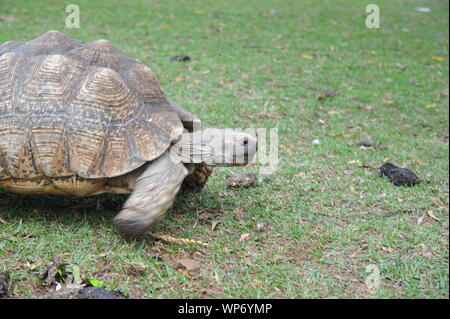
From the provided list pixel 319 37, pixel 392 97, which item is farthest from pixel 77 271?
pixel 319 37

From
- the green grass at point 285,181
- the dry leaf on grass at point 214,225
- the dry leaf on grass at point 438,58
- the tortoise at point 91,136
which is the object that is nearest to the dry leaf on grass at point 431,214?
the green grass at point 285,181

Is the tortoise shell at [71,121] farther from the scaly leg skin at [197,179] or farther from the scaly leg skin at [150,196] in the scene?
the scaly leg skin at [197,179]

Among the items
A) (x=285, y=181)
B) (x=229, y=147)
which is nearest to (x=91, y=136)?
(x=229, y=147)

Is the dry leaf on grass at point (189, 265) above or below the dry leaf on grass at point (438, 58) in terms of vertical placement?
above

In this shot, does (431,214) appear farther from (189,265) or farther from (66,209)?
(66,209)

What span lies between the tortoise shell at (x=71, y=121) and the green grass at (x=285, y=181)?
461mm

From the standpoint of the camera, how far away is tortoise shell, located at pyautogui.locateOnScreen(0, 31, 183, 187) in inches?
123

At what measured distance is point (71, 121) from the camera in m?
3.14

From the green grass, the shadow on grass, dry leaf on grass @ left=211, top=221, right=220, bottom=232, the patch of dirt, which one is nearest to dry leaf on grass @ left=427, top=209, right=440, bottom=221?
the green grass

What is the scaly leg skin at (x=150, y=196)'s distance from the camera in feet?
10.2

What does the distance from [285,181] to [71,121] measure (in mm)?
1996

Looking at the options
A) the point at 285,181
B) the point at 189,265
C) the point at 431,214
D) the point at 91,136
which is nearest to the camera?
the point at 189,265

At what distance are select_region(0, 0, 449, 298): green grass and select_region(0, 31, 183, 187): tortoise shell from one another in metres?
0.46
